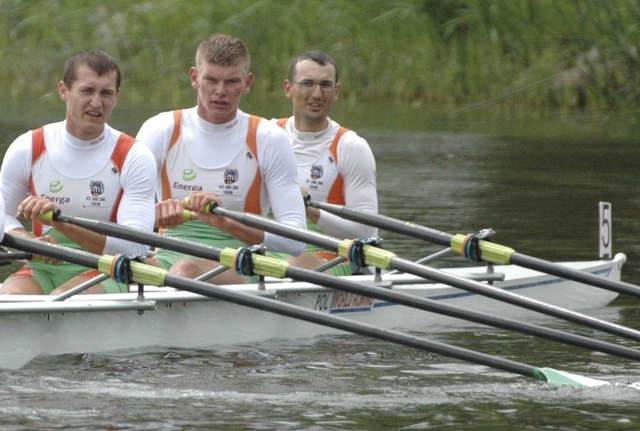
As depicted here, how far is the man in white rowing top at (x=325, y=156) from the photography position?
9484mm

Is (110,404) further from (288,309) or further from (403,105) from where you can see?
(403,105)

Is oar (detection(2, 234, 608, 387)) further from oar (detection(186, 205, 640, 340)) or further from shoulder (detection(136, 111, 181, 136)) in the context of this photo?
shoulder (detection(136, 111, 181, 136))

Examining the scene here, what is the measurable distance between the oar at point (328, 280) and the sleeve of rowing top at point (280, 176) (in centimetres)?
87

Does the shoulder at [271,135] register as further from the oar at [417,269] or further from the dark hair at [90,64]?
the dark hair at [90,64]

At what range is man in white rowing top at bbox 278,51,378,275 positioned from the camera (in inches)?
373

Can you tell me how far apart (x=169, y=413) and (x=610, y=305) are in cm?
439

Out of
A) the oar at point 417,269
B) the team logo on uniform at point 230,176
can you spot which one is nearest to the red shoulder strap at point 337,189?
the team logo on uniform at point 230,176

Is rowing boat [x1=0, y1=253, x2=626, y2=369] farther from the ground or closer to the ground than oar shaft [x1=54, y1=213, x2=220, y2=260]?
closer to the ground

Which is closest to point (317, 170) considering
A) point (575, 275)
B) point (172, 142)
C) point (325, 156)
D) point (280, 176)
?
point (325, 156)

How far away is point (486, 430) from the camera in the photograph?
6902 mm

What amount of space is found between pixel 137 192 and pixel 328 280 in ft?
3.68

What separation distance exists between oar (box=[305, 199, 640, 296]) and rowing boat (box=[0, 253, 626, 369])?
0.24m

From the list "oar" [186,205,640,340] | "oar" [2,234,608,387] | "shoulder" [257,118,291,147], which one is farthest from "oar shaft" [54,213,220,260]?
"shoulder" [257,118,291,147]

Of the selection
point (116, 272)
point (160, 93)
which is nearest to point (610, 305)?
point (116, 272)
